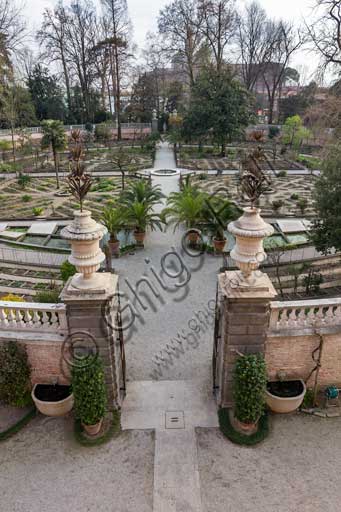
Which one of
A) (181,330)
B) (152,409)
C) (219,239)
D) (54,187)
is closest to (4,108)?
(54,187)

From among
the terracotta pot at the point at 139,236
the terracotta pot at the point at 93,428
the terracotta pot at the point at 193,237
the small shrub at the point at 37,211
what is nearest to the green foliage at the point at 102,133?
the small shrub at the point at 37,211

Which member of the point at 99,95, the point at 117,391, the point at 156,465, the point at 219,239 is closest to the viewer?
the point at 156,465

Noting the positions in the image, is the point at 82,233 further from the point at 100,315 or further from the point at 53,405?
the point at 53,405

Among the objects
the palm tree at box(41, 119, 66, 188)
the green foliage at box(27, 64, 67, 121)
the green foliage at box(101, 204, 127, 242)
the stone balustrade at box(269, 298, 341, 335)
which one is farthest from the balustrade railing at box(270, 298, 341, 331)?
the green foliage at box(27, 64, 67, 121)

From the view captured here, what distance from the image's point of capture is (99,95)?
42438mm

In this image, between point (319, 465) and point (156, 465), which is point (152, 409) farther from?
point (319, 465)

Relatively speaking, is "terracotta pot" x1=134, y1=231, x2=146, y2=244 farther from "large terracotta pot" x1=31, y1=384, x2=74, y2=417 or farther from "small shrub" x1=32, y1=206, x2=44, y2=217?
"large terracotta pot" x1=31, y1=384, x2=74, y2=417

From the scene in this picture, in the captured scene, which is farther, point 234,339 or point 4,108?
point 4,108

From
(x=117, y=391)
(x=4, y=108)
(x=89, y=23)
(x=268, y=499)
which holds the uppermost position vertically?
(x=89, y=23)

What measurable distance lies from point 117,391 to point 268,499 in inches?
115

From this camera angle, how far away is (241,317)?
6137mm

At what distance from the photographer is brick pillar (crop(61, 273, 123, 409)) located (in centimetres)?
590

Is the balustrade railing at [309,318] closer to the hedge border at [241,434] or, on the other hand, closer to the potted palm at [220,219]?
the hedge border at [241,434]

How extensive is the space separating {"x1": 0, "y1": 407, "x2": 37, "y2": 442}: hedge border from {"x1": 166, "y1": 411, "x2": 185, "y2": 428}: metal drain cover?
7.92 ft
